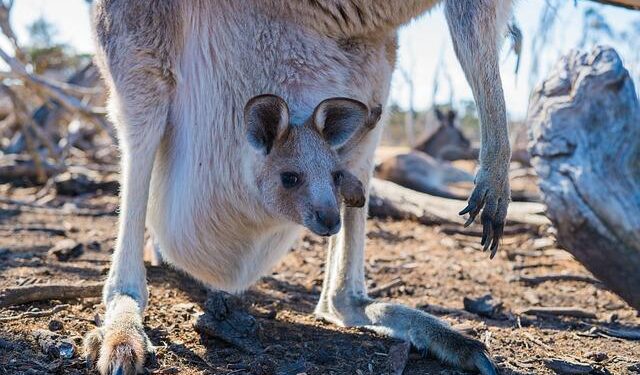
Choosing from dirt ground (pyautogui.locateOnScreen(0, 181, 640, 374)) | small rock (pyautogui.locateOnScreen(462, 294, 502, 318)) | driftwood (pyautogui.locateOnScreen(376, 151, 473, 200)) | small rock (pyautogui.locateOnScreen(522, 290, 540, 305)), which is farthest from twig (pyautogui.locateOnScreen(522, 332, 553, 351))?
driftwood (pyautogui.locateOnScreen(376, 151, 473, 200))

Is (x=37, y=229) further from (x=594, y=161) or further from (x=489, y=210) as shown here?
(x=594, y=161)

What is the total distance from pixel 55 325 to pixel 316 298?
4.72ft

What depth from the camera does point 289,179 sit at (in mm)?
2500

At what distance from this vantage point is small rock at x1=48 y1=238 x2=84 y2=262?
151 inches

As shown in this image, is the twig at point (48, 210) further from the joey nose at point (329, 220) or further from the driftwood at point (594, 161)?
the driftwood at point (594, 161)

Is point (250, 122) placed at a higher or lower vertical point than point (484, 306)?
higher

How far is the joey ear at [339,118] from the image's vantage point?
2533 millimetres

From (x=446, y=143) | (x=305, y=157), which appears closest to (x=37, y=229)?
(x=305, y=157)

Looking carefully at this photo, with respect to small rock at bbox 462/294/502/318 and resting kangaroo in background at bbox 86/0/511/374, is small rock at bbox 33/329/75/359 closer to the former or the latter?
resting kangaroo in background at bbox 86/0/511/374

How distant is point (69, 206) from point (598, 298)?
162 inches

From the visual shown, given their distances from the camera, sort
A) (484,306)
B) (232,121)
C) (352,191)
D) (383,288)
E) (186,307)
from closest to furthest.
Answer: (352,191)
(232,121)
(186,307)
(484,306)
(383,288)

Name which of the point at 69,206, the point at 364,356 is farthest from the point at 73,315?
the point at 69,206

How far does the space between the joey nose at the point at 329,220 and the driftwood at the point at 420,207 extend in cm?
311

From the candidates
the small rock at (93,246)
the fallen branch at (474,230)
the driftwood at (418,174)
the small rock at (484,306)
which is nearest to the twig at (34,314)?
the small rock at (93,246)
